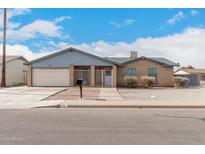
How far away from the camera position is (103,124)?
8602mm

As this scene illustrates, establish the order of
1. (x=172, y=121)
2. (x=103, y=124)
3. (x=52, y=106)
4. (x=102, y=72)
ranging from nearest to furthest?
(x=103, y=124)
(x=172, y=121)
(x=52, y=106)
(x=102, y=72)

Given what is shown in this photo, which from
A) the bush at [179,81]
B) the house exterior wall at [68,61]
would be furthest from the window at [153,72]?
the house exterior wall at [68,61]

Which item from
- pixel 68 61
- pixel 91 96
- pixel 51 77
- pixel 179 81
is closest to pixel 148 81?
pixel 179 81

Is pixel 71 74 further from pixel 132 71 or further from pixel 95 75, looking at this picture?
pixel 132 71

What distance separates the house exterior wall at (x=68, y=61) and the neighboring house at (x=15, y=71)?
6.04m

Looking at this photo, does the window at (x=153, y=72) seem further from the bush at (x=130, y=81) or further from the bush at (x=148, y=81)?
→ the bush at (x=130, y=81)

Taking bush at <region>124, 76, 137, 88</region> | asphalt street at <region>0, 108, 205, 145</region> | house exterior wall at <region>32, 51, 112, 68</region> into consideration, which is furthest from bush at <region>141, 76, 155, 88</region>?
asphalt street at <region>0, 108, 205, 145</region>

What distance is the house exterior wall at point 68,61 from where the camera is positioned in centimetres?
3166

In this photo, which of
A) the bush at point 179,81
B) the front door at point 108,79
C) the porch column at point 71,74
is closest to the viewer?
the porch column at point 71,74

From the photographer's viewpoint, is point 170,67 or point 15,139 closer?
point 15,139
